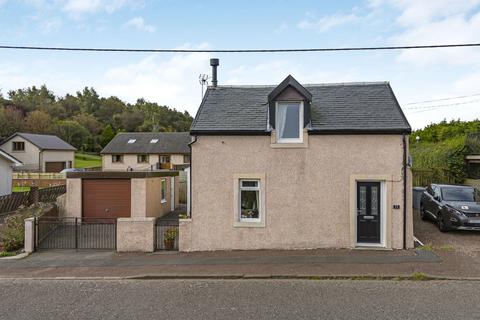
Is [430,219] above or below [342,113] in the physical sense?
below

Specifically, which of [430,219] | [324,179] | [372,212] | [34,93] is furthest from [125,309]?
[34,93]

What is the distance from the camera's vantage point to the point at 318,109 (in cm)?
1220

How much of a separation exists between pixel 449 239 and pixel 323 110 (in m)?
6.31

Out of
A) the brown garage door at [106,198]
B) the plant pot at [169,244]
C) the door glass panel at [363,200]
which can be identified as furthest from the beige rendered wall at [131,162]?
the door glass panel at [363,200]

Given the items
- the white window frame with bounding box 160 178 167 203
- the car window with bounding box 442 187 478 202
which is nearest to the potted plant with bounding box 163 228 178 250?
the white window frame with bounding box 160 178 167 203

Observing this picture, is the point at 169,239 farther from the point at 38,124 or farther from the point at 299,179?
the point at 38,124

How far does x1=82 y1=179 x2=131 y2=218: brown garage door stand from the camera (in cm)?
1670

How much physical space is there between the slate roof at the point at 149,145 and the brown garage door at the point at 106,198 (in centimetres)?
2858

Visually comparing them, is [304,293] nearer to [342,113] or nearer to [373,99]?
[342,113]

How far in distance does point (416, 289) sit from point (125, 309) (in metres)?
6.32

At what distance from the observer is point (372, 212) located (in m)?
11.5

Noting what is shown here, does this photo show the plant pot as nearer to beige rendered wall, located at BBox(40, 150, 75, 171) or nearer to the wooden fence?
the wooden fence

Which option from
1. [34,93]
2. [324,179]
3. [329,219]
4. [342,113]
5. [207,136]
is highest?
[34,93]

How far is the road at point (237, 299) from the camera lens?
6.75 metres
